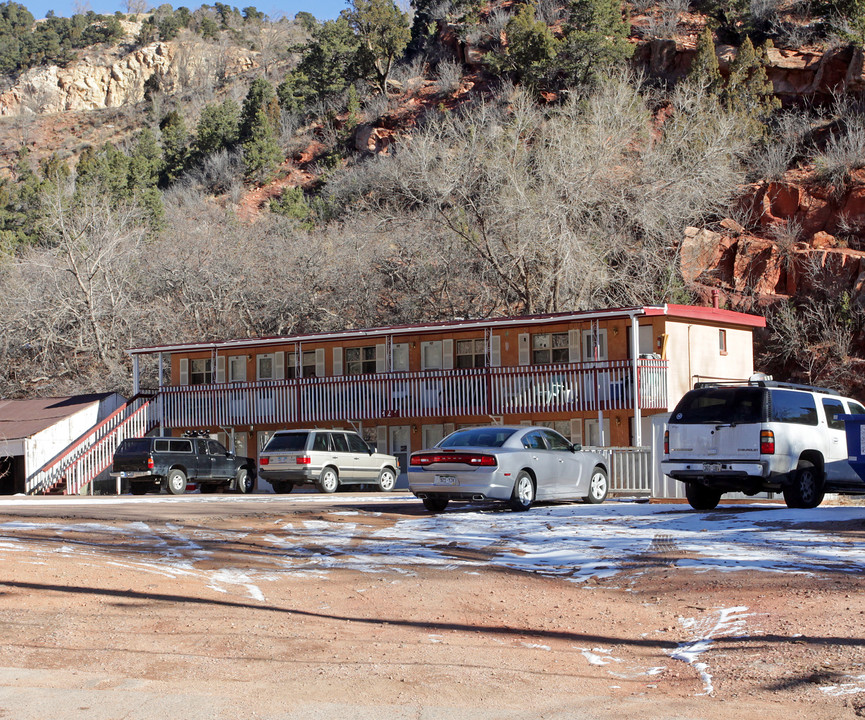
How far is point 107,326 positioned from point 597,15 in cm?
3300

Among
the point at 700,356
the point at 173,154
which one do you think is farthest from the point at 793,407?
the point at 173,154

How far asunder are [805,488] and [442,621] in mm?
8947

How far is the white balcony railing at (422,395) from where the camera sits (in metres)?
27.6

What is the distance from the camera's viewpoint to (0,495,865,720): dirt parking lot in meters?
6.83

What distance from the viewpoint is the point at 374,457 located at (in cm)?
2730

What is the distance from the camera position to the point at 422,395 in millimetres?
30469

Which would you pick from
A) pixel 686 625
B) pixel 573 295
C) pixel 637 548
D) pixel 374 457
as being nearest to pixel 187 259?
pixel 573 295

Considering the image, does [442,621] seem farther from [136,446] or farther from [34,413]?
[34,413]

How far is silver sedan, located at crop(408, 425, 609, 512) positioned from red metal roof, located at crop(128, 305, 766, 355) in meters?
9.01

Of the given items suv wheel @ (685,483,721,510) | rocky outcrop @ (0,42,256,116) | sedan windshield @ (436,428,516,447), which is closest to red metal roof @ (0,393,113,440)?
sedan windshield @ (436,428,516,447)

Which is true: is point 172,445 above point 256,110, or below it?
below

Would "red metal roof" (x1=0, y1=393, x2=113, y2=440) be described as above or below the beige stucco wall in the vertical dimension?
below

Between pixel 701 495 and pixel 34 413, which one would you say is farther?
pixel 34 413

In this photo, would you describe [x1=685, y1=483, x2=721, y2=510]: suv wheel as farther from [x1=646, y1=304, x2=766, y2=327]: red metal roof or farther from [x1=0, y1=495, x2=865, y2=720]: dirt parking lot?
[x1=646, y1=304, x2=766, y2=327]: red metal roof
